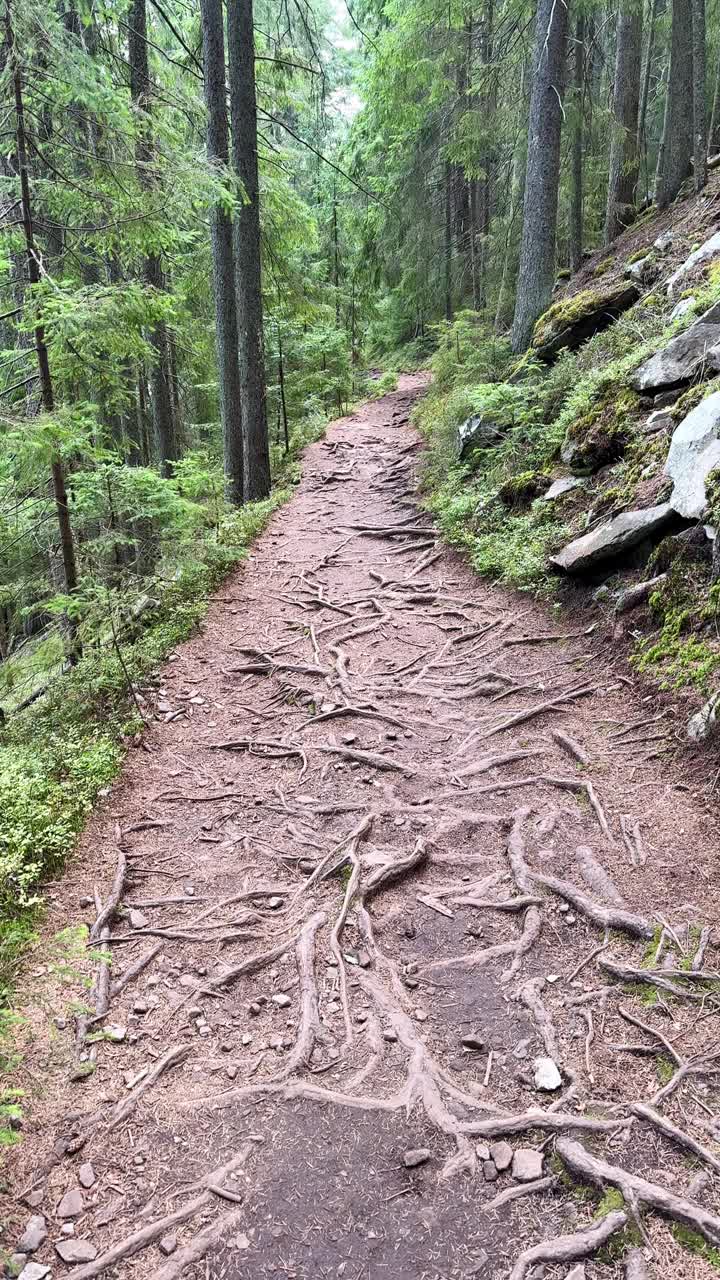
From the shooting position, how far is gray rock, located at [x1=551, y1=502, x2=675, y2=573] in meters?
5.89

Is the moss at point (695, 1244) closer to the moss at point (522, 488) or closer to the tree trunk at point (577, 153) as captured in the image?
the moss at point (522, 488)

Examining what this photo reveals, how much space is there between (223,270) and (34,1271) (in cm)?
1282

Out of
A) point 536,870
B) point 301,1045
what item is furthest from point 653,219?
point 301,1045

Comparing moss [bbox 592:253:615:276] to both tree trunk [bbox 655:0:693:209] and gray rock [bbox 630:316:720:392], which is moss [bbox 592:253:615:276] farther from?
gray rock [bbox 630:316:720:392]

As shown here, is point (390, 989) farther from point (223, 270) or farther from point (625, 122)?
point (625, 122)

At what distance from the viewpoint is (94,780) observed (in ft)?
17.3

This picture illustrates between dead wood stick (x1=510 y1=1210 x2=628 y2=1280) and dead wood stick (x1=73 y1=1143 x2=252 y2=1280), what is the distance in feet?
3.57

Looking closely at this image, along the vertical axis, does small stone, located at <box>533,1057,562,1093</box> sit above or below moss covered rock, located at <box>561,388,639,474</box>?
below

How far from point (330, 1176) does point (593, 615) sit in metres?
4.86

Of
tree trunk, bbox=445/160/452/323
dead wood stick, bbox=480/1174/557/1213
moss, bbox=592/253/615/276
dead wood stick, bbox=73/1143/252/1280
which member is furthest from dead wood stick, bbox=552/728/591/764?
tree trunk, bbox=445/160/452/323

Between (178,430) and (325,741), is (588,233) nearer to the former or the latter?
(178,430)

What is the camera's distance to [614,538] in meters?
6.21

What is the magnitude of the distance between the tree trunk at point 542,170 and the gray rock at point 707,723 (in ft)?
29.1

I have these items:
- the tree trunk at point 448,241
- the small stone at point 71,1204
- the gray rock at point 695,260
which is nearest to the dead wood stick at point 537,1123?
the small stone at point 71,1204
